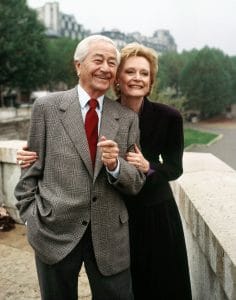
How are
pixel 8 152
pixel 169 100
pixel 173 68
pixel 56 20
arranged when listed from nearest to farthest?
→ pixel 8 152, pixel 169 100, pixel 173 68, pixel 56 20

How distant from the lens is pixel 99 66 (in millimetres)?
1919

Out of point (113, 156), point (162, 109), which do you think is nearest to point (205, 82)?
point (162, 109)

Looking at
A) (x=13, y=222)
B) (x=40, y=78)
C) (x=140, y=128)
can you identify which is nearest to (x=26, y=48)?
(x=40, y=78)

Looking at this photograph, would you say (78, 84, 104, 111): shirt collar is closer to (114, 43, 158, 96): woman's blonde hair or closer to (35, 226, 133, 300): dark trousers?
(114, 43, 158, 96): woman's blonde hair

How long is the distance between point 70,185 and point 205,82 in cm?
4852

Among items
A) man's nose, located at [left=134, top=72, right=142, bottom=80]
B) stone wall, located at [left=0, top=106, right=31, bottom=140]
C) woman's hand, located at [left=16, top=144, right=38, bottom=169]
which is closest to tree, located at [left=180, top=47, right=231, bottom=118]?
stone wall, located at [left=0, top=106, right=31, bottom=140]

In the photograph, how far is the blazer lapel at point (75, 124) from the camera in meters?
A: 1.90

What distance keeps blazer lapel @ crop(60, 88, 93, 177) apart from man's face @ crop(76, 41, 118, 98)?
0.36 ft

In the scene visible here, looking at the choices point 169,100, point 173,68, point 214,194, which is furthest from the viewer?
point 173,68

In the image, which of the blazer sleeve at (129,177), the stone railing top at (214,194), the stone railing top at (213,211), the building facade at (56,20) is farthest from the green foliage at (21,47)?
the building facade at (56,20)

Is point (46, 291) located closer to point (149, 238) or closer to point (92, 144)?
point (149, 238)

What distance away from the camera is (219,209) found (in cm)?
219

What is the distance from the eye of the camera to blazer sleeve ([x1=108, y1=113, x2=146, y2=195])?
1854mm

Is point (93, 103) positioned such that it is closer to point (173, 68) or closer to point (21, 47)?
point (21, 47)
